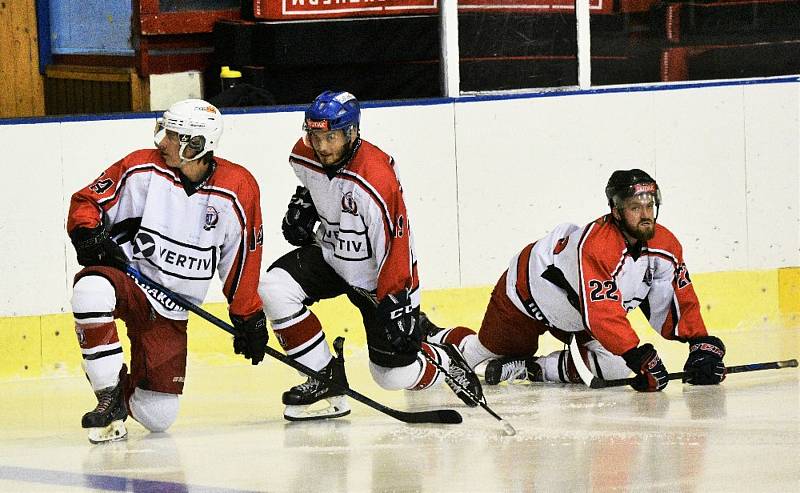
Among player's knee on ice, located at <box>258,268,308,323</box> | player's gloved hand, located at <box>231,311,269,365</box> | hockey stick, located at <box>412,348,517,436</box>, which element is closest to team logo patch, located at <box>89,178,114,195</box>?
player's gloved hand, located at <box>231,311,269,365</box>

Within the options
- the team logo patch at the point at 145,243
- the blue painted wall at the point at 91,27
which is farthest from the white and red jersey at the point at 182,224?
the blue painted wall at the point at 91,27

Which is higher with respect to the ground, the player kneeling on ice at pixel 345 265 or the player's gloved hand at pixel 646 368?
the player kneeling on ice at pixel 345 265

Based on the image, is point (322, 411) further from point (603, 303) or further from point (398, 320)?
point (603, 303)

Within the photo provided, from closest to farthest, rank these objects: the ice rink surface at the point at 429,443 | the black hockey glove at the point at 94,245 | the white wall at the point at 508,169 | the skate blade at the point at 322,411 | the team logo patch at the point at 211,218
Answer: the ice rink surface at the point at 429,443 < the black hockey glove at the point at 94,245 < the team logo patch at the point at 211,218 < the skate blade at the point at 322,411 < the white wall at the point at 508,169

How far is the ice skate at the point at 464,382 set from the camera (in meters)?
4.82

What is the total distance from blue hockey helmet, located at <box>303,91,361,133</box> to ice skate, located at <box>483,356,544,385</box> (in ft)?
3.84

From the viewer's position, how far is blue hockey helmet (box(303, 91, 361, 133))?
450cm

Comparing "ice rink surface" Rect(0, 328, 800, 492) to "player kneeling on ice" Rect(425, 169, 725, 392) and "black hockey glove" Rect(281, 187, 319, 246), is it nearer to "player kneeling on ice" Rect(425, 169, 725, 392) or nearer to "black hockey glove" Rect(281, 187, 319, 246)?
"player kneeling on ice" Rect(425, 169, 725, 392)

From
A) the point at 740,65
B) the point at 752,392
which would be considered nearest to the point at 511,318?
the point at 752,392

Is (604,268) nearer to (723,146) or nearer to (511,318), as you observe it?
(511,318)

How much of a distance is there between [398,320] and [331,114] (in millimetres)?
598

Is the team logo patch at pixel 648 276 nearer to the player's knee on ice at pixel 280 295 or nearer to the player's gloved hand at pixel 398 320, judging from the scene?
the player's gloved hand at pixel 398 320

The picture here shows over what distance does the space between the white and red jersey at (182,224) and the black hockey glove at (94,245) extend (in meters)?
0.11

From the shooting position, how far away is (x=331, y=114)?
4.50 m
